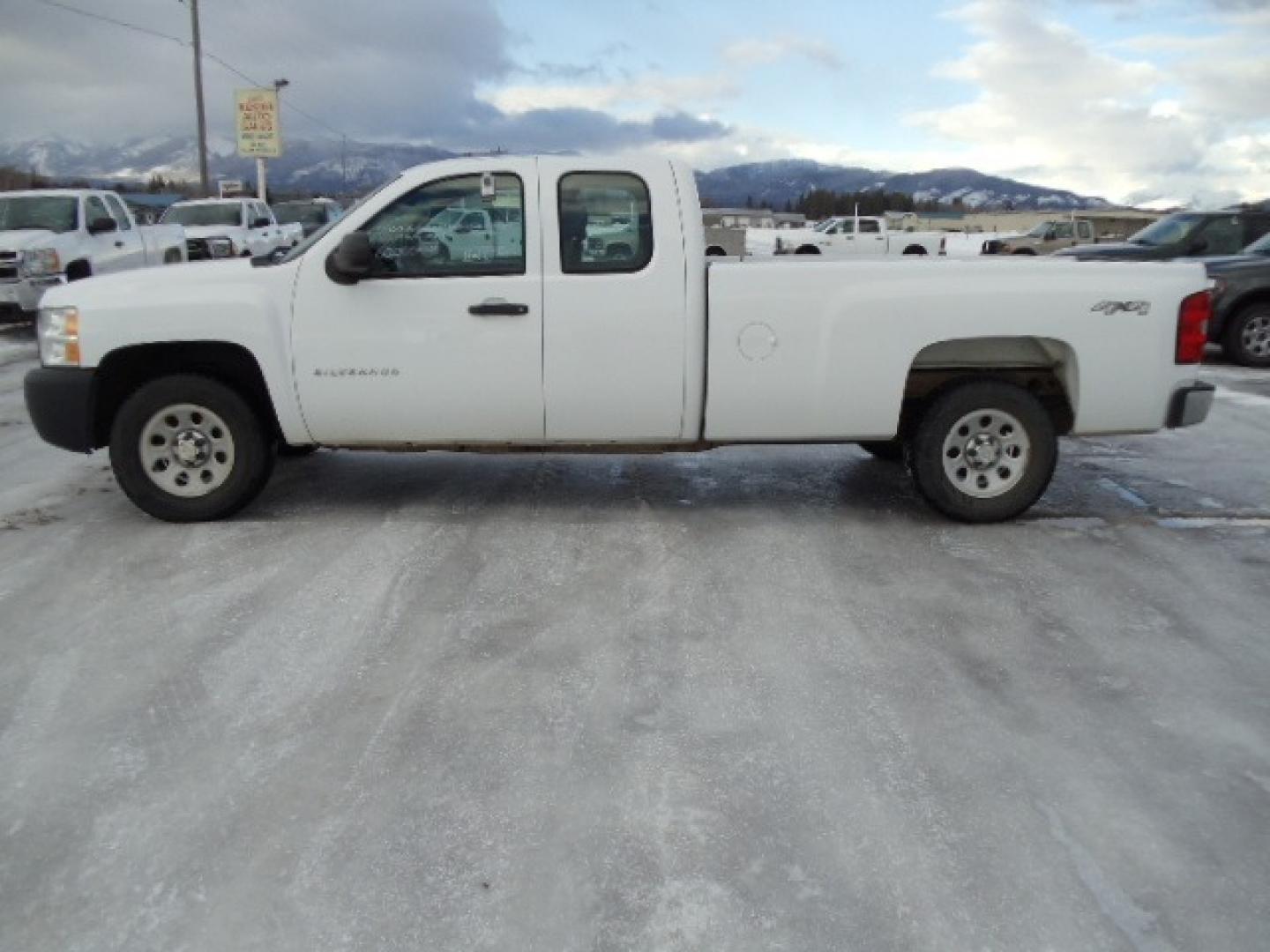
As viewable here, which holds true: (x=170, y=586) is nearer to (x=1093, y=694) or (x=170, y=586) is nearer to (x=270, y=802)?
(x=270, y=802)

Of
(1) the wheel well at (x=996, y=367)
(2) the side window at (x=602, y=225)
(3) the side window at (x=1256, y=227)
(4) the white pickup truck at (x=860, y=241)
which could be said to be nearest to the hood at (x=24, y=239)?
(2) the side window at (x=602, y=225)

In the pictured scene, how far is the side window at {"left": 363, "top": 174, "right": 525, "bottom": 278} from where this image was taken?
5.60 metres

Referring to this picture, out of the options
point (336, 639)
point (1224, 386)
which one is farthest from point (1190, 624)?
point (1224, 386)

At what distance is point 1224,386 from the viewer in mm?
10812

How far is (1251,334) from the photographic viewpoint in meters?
12.4

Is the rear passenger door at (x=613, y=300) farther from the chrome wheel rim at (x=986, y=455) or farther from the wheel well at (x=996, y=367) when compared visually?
the chrome wheel rim at (x=986, y=455)

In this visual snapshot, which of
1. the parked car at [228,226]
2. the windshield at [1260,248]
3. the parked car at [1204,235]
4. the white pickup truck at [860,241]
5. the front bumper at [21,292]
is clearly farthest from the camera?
the white pickup truck at [860,241]

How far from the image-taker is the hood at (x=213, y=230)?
70.1 feet

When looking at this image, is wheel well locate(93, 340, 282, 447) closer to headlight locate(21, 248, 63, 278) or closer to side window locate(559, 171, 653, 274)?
side window locate(559, 171, 653, 274)

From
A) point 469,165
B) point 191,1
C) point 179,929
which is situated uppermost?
point 191,1

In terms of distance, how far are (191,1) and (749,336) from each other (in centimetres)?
3811

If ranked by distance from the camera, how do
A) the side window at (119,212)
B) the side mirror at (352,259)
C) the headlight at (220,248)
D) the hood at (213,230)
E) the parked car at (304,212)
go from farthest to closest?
1. the parked car at (304,212)
2. the hood at (213,230)
3. the headlight at (220,248)
4. the side window at (119,212)
5. the side mirror at (352,259)

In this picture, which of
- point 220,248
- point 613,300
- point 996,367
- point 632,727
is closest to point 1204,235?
point 996,367

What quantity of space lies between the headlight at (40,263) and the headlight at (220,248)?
559cm
